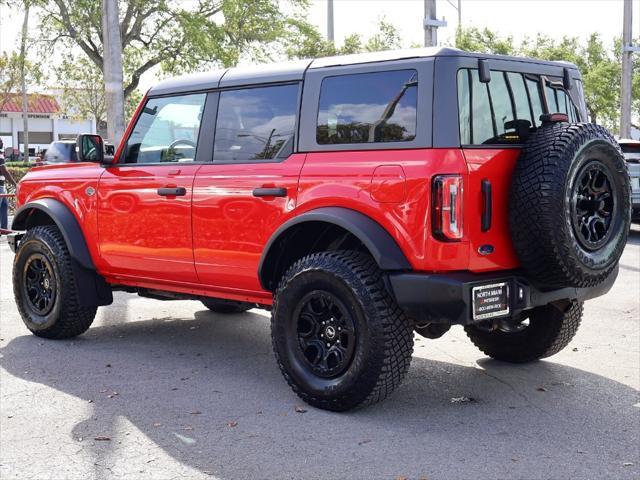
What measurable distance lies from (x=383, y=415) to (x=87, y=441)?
62.1 inches

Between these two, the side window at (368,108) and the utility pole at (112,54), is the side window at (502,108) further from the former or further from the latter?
the utility pole at (112,54)

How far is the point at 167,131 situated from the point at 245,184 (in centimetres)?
108

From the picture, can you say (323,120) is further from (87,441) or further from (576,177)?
(87,441)

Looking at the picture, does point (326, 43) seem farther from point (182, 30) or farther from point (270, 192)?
point (270, 192)

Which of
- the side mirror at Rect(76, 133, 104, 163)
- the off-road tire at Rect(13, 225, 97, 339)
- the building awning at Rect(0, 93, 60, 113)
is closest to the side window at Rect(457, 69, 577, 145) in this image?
the side mirror at Rect(76, 133, 104, 163)

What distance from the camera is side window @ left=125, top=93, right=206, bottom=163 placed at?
597 centimetres

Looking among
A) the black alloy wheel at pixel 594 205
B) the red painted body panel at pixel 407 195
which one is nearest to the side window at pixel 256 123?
the red painted body panel at pixel 407 195

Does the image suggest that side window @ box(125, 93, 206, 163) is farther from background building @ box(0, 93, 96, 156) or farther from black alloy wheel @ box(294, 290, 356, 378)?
background building @ box(0, 93, 96, 156)

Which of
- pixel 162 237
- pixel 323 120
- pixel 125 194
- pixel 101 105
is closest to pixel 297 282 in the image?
pixel 323 120

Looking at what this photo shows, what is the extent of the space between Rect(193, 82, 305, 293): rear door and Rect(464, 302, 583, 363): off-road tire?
1.50m

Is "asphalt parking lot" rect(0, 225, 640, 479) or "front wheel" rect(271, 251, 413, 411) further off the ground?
"front wheel" rect(271, 251, 413, 411)

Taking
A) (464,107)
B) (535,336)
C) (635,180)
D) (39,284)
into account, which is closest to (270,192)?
(464,107)

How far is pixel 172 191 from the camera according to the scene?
5.85 metres

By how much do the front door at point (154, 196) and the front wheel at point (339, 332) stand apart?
3.57 ft
